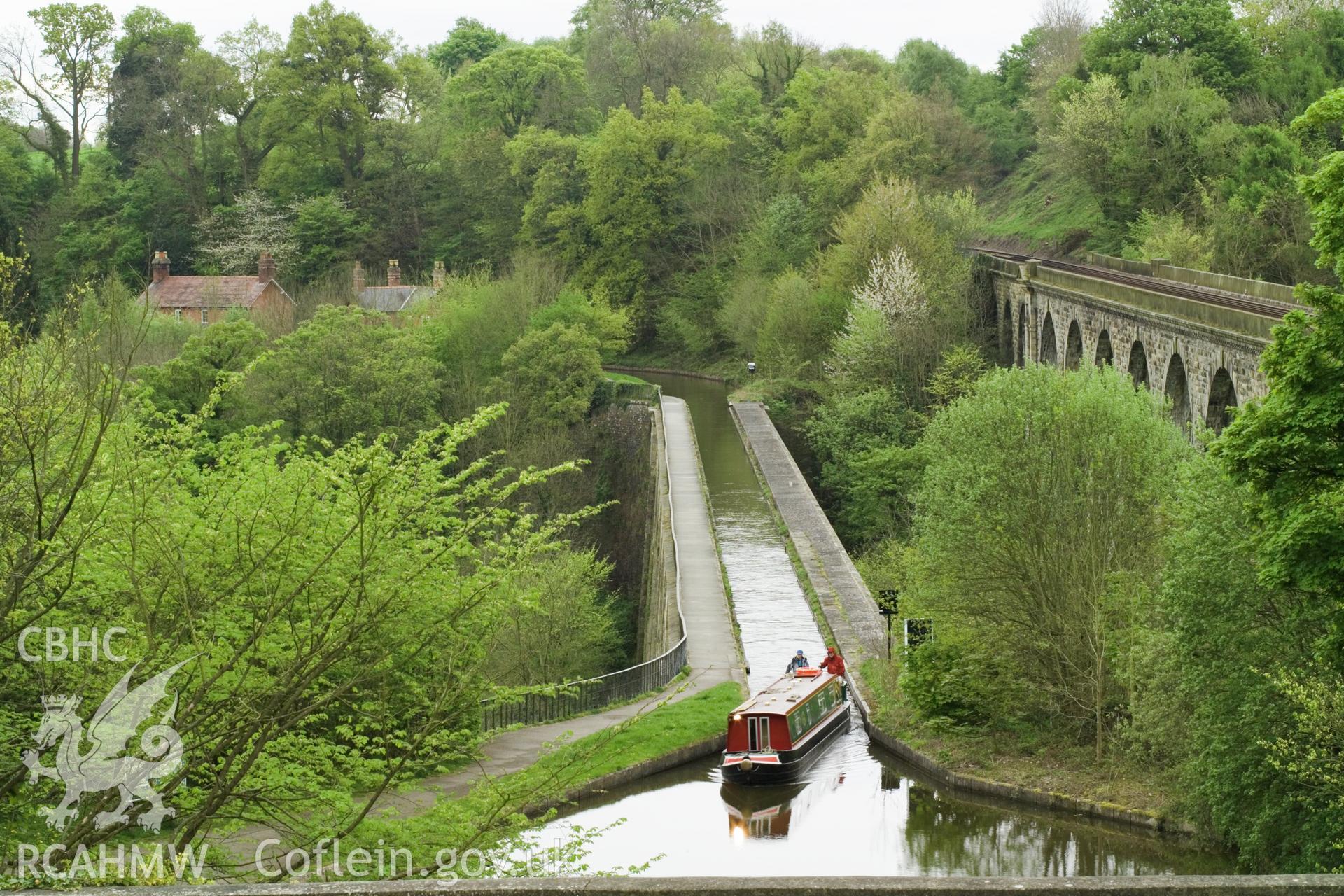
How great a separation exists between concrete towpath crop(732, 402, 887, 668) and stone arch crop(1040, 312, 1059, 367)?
9238mm

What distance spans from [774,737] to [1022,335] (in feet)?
110

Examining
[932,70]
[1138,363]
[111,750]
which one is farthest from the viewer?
[932,70]

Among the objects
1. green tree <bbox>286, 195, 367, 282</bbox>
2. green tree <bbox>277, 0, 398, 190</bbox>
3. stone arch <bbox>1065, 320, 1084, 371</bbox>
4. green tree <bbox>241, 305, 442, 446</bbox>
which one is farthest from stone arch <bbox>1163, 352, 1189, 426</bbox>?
green tree <bbox>277, 0, 398, 190</bbox>

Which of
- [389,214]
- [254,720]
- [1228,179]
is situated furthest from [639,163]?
[254,720]

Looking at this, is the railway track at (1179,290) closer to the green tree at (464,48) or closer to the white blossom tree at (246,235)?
the white blossom tree at (246,235)

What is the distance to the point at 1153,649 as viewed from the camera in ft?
59.9

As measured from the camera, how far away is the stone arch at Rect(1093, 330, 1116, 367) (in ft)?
133

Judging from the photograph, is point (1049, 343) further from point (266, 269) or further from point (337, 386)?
point (266, 269)

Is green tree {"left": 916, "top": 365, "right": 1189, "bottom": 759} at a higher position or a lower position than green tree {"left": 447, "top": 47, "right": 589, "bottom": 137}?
lower

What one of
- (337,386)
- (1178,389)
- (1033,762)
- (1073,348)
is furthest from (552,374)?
(1033,762)

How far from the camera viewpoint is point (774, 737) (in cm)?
2077

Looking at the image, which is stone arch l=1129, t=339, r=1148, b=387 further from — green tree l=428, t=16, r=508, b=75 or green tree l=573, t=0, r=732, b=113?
green tree l=428, t=16, r=508, b=75

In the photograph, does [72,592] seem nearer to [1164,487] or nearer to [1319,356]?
[1319,356]

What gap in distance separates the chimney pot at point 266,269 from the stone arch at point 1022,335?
36182 mm
